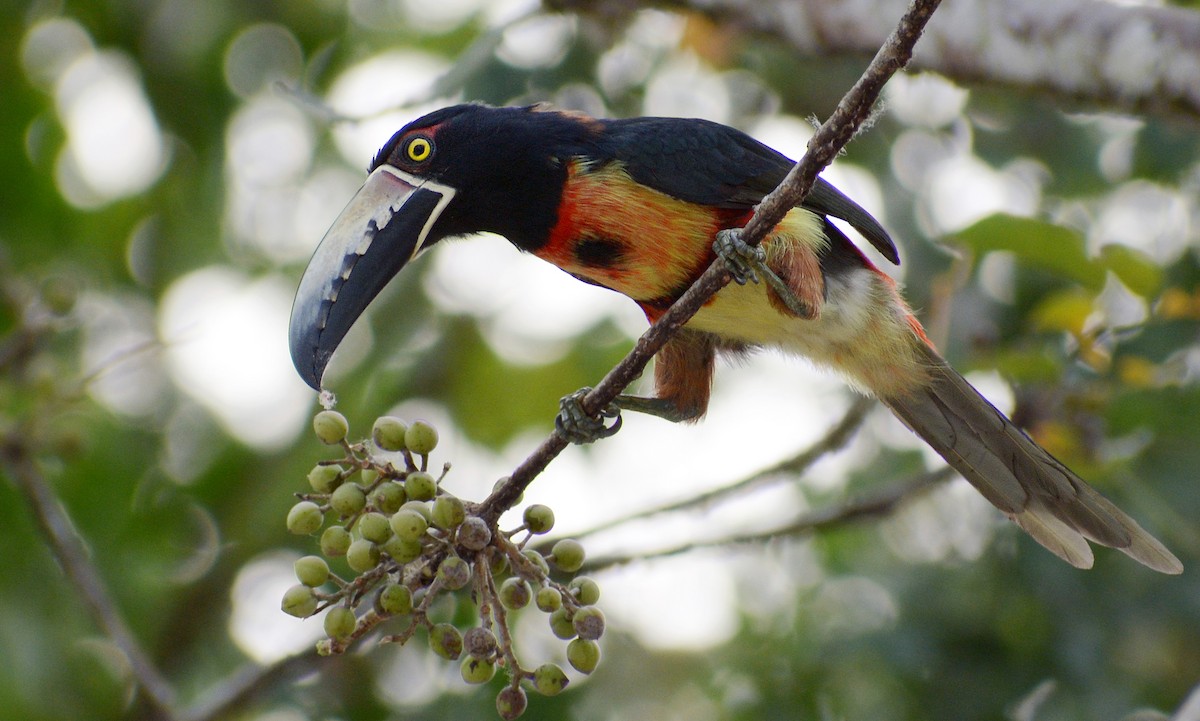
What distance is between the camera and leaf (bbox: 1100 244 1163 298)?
3270 mm

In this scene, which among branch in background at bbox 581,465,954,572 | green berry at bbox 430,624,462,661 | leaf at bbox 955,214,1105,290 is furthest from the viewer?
branch in background at bbox 581,465,954,572

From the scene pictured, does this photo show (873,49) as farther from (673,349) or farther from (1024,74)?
(673,349)

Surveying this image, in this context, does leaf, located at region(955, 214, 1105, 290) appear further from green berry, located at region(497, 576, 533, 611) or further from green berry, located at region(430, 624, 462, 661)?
green berry, located at region(430, 624, 462, 661)

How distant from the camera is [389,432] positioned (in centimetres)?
223

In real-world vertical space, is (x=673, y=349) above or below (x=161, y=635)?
above

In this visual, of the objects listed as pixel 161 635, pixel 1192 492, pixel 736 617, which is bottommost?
pixel 736 617

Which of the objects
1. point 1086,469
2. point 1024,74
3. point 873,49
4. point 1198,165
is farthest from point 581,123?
point 1198,165

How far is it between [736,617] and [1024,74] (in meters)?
2.35

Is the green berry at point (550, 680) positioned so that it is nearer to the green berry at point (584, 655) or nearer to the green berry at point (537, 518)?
the green berry at point (584, 655)

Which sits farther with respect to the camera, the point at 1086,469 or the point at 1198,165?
the point at 1198,165

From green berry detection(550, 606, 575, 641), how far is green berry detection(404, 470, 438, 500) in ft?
1.07

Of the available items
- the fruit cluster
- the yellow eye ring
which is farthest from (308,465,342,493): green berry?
the yellow eye ring

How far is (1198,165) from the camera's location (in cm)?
439

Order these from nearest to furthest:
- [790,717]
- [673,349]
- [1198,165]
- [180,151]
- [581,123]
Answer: [581,123] < [673,349] < [790,717] < [1198,165] < [180,151]
